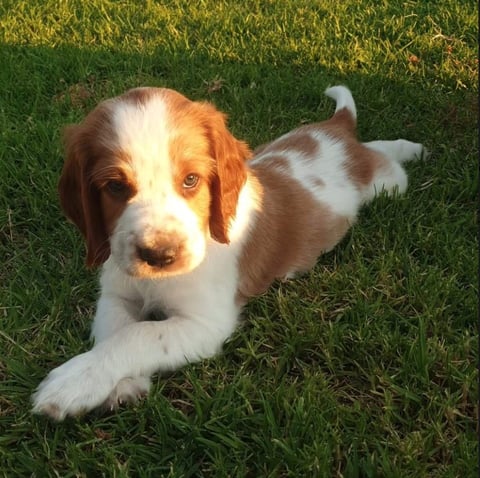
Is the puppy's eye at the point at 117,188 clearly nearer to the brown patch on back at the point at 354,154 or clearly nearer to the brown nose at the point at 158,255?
the brown nose at the point at 158,255

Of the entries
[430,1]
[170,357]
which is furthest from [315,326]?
[430,1]

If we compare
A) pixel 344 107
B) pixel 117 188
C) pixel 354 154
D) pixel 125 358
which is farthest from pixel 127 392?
pixel 344 107

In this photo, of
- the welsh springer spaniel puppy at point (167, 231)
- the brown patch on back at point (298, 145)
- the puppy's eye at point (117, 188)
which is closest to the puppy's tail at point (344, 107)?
the brown patch on back at point (298, 145)

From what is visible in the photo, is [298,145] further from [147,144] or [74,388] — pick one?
[74,388]

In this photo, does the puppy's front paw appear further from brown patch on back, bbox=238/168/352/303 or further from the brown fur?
brown patch on back, bbox=238/168/352/303

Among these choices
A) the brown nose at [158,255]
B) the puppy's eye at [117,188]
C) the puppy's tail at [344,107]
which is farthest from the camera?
the puppy's tail at [344,107]

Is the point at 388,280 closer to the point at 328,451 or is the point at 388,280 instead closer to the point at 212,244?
the point at 212,244
